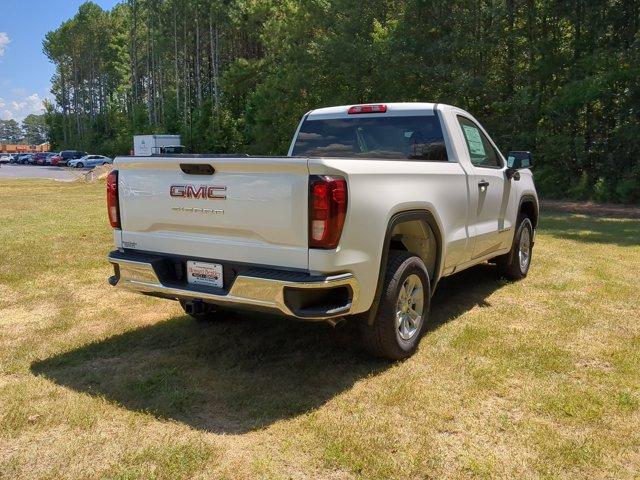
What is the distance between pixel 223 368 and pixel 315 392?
0.79 metres

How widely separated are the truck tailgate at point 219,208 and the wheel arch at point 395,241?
64cm

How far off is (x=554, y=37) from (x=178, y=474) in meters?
20.3

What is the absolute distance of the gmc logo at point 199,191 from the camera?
12.2 ft

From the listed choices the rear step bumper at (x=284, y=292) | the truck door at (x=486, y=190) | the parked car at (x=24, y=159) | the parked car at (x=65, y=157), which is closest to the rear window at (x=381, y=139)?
the truck door at (x=486, y=190)

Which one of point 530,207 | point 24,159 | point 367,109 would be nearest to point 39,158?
A: point 24,159

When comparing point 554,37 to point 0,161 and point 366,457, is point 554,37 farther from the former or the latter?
point 0,161

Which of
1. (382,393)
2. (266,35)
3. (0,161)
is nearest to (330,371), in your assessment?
(382,393)

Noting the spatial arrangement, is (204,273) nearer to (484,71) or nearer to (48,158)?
(484,71)

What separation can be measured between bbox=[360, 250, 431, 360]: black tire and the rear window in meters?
1.21

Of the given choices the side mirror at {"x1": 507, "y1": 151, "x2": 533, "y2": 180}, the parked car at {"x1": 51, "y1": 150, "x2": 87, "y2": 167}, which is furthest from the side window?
the parked car at {"x1": 51, "y1": 150, "x2": 87, "y2": 167}

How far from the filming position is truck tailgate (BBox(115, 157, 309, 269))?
3459 millimetres

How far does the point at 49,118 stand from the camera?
7938cm

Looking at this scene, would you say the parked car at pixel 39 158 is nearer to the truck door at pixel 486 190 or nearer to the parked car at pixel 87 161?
the parked car at pixel 87 161

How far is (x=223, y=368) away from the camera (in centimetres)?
418
